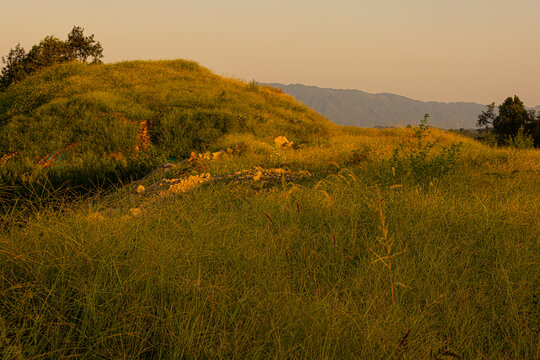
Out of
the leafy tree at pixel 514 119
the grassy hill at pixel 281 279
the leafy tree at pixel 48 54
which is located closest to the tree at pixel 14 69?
the leafy tree at pixel 48 54

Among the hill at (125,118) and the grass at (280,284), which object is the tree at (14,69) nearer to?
the hill at (125,118)

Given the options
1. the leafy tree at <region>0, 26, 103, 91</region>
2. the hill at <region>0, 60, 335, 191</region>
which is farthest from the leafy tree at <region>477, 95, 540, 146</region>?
the leafy tree at <region>0, 26, 103, 91</region>

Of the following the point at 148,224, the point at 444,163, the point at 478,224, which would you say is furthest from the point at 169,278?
the point at 444,163

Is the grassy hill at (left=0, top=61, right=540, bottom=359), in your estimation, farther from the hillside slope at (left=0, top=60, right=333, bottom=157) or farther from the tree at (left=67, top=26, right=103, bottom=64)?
the tree at (left=67, top=26, right=103, bottom=64)

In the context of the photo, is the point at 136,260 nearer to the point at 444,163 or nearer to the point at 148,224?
the point at 148,224

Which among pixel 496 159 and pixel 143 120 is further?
pixel 143 120

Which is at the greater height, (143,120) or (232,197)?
(143,120)

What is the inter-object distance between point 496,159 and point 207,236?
6.65m

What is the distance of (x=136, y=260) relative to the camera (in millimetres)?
2279

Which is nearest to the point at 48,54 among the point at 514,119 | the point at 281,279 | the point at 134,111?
the point at 134,111

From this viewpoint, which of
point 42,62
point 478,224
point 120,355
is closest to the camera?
point 120,355

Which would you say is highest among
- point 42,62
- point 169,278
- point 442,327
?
point 42,62

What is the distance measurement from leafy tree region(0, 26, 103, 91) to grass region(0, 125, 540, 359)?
23684mm

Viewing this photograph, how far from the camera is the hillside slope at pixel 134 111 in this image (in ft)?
33.4
